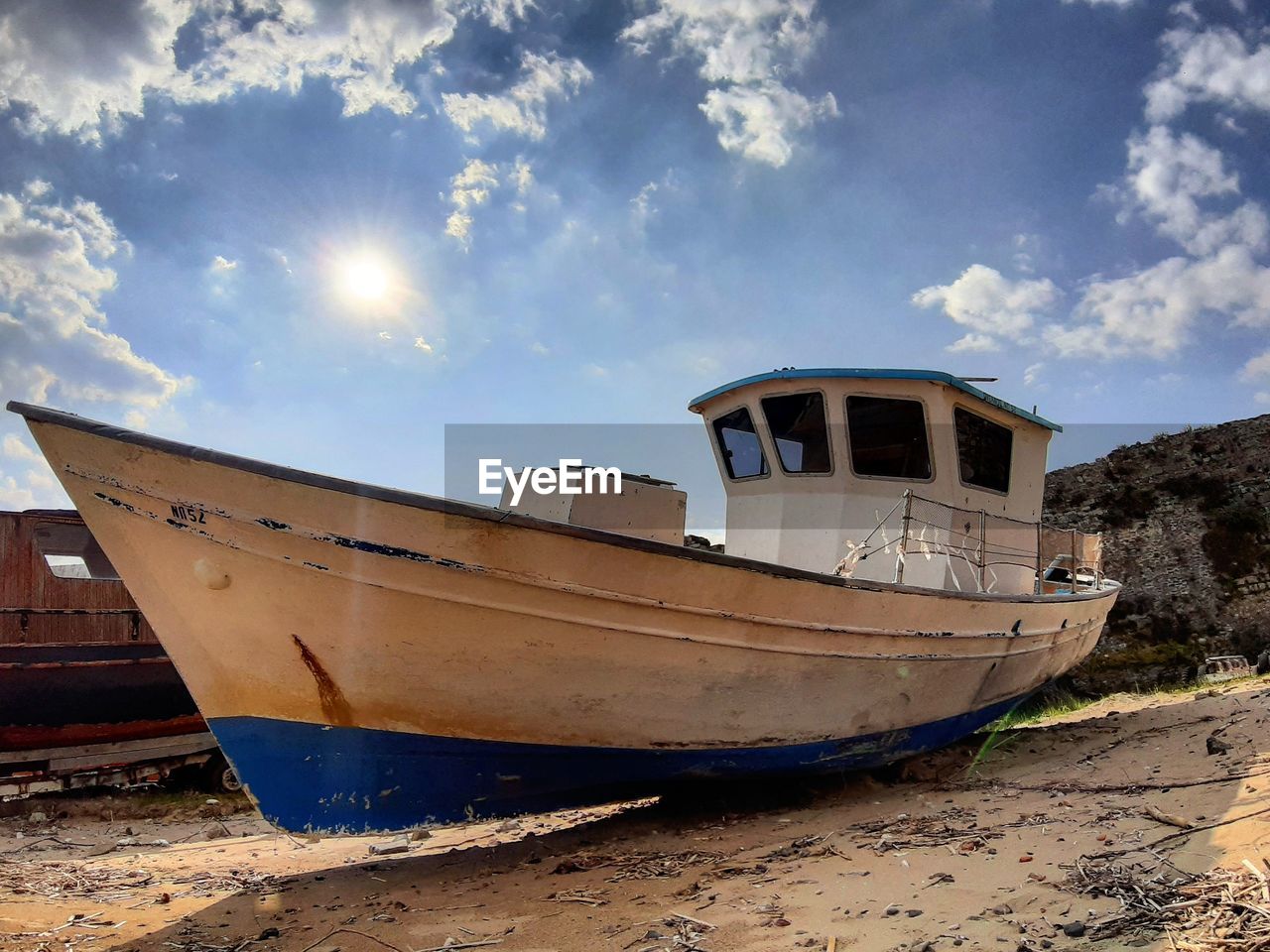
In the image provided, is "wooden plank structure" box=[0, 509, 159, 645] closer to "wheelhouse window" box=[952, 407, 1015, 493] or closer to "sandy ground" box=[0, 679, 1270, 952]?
"sandy ground" box=[0, 679, 1270, 952]

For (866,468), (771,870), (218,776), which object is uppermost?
(866,468)

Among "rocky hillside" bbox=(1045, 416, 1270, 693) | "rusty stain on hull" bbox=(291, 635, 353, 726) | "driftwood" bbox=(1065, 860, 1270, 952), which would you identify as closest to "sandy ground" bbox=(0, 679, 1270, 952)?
"driftwood" bbox=(1065, 860, 1270, 952)

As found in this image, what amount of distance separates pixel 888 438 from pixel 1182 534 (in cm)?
2155

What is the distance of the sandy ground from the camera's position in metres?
2.86

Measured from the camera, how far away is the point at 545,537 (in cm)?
375

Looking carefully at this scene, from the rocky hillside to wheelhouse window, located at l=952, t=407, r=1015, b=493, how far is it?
1141 centimetres

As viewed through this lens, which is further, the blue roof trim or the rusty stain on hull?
the blue roof trim

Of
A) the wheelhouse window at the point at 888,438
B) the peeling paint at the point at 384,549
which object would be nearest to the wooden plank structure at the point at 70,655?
the peeling paint at the point at 384,549

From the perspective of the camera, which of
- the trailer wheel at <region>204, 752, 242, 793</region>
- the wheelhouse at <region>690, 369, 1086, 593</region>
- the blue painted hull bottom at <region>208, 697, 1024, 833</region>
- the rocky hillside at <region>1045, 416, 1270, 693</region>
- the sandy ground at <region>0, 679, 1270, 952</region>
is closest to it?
the sandy ground at <region>0, 679, 1270, 952</region>

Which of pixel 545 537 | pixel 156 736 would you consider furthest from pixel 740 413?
pixel 156 736

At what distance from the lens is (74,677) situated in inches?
318

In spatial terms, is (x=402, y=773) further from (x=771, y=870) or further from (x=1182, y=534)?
(x=1182, y=534)

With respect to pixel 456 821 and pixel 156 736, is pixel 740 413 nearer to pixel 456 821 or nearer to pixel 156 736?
pixel 456 821

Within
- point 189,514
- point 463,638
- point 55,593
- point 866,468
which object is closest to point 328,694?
point 463,638
